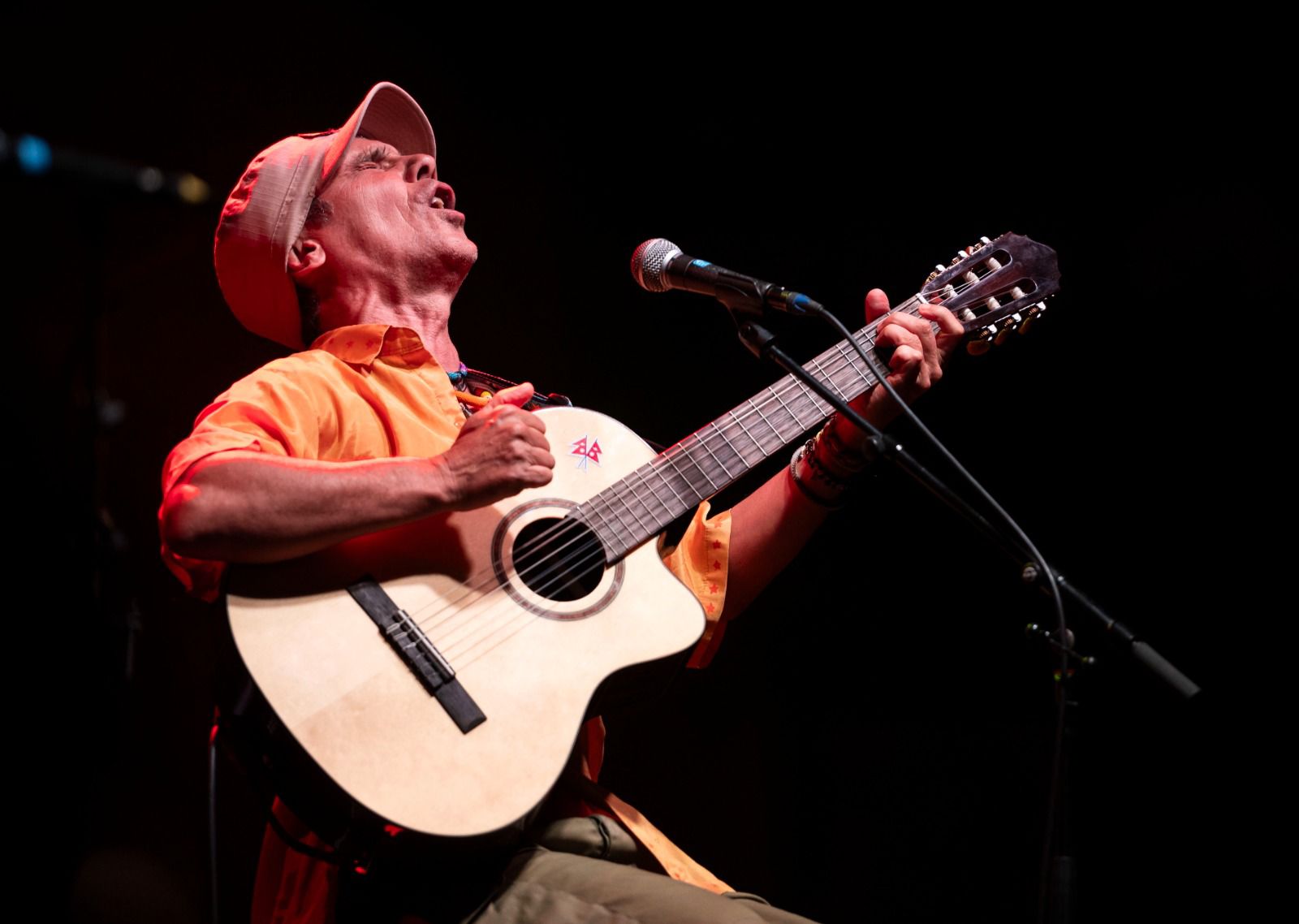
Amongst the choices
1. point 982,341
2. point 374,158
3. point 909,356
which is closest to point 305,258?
point 374,158

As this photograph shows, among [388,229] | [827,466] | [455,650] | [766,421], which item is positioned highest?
[388,229]

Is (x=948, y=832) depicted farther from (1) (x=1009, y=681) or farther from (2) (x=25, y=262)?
(2) (x=25, y=262)

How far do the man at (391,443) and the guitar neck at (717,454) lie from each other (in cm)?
7

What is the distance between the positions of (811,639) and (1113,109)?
6.26 ft

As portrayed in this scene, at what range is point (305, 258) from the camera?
99.5 inches

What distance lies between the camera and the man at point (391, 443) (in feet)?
→ 5.65

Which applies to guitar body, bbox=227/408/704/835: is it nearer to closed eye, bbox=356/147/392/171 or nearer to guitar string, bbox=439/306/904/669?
guitar string, bbox=439/306/904/669

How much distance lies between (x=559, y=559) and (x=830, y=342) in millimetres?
1750

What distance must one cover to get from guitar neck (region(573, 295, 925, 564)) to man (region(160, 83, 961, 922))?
7cm

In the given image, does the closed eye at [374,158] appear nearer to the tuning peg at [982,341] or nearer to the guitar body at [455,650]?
the guitar body at [455,650]

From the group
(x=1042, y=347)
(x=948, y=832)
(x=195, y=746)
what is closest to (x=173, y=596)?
(x=195, y=746)

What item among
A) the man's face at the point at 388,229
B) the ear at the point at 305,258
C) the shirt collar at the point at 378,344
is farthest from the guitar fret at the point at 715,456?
the ear at the point at 305,258

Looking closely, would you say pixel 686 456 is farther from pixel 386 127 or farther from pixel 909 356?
pixel 386 127

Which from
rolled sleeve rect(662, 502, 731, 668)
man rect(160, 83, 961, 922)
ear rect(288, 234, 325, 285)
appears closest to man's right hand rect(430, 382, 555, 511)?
man rect(160, 83, 961, 922)
